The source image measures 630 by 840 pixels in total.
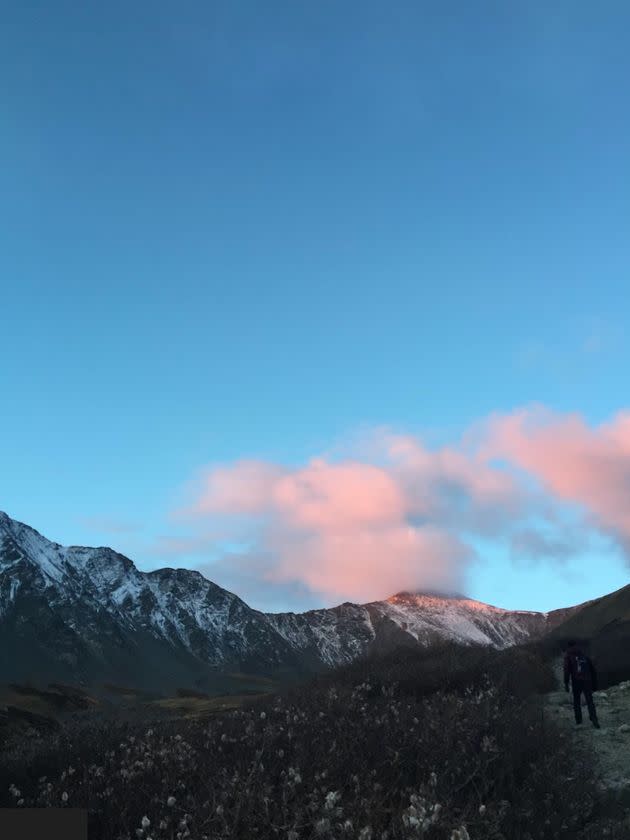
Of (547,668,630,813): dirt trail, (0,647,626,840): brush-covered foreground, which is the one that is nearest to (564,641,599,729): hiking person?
(547,668,630,813): dirt trail

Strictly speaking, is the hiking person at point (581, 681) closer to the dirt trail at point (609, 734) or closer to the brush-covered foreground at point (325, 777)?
the dirt trail at point (609, 734)

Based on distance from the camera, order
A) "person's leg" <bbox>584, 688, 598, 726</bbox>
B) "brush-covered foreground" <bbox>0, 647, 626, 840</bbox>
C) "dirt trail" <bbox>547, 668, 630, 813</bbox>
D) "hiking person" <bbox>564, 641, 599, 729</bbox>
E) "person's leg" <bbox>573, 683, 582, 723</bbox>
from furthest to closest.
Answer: "person's leg" <bbox>573, 683, 582, 723</bbox>, "hiking person" <bbox>564, 641, 599, 729</bbox>, "person's leg" <bbox>584, 688, 598, 726</bbox>, "dirt trail" <bbox>547, 668, 630, 813</bbox>, "brush-covered foreground" <bbox>0, 647, 626, 840</bbox>

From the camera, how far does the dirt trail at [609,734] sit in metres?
12.3

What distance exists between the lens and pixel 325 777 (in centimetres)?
1065

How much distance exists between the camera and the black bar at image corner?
6.12m

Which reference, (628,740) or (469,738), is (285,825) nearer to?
Result: (469,738)

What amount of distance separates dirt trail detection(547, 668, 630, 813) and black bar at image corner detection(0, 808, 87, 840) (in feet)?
26.5

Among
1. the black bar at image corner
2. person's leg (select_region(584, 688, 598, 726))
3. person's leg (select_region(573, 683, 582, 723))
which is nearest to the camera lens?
the black bar at image corner

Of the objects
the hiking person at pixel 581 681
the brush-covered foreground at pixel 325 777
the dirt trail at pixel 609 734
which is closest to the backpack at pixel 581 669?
the hiking person at pixel 581 681

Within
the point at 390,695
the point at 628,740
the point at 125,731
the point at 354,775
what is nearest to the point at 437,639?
the point at 390,695

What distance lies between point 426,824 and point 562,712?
45.1 feet

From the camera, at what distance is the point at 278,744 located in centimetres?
1321

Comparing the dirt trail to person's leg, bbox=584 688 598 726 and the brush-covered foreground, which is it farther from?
the brush-covered foreground

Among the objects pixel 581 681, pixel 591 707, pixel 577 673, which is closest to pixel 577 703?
pixel 591 707
